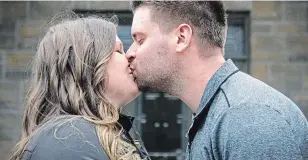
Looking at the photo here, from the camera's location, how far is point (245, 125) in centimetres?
188

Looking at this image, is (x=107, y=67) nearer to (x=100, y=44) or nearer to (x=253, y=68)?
(x=100, y=44)

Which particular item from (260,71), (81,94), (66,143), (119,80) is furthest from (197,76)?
(260,71)

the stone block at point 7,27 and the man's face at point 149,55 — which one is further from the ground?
the man's face at point 149,55

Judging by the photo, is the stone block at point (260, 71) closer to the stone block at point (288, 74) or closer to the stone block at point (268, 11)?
the stone block at point (288, 74)

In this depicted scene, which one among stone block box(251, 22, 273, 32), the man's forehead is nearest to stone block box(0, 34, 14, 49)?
stone block box(251, 22, 273, 32)

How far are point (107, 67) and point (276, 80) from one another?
3.45m

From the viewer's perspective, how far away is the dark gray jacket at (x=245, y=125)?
1.85 metres

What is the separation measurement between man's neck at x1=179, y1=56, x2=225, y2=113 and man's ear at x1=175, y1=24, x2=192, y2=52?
0.07 metres

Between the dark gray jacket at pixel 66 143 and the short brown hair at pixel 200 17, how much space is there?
0.53 m

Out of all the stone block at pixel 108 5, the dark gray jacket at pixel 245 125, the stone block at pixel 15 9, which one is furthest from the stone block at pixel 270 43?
the dark gray jacket at pixel 245 125

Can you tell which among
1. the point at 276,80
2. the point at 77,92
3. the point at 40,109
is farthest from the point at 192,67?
the point at 276,80

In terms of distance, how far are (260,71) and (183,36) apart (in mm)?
3417

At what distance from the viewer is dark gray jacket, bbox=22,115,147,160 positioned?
208 centimetres

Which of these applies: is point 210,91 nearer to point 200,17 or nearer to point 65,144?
point 200,17
